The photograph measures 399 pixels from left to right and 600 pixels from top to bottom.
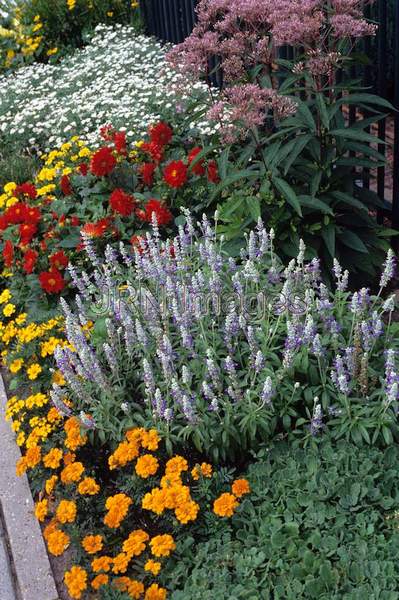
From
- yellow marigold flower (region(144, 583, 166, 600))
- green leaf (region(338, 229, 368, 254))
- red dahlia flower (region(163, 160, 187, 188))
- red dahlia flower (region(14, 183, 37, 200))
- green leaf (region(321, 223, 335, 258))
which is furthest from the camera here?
red dahlia flower (region(14, 183, 37, 200))

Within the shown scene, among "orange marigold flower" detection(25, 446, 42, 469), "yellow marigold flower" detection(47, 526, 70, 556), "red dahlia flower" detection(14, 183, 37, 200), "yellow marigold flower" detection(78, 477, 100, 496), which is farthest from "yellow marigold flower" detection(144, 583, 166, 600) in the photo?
"red dahlia flower" detection(14, 183, 37, 200)

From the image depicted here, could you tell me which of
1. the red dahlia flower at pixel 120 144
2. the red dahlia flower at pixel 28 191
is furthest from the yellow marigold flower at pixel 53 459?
the red dahlia flower at pixel 120 144

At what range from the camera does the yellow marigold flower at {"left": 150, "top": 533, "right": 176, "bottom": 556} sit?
100 inches

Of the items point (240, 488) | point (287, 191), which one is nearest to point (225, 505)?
point (240, 488)

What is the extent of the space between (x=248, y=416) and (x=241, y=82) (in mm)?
2112

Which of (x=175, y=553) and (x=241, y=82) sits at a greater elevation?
(x=241, y=82)

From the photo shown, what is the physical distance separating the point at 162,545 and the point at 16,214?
2614mm

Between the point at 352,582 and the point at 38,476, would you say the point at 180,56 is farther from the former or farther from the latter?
the point at 352,582

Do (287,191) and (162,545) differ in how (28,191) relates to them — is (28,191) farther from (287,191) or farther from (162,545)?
(162,545)

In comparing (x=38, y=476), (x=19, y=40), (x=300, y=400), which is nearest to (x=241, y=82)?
(x=300, y=400)

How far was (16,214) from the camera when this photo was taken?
14.8ft

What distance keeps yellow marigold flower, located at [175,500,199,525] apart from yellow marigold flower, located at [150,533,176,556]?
0.29ft

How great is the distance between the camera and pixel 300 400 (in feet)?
10.0

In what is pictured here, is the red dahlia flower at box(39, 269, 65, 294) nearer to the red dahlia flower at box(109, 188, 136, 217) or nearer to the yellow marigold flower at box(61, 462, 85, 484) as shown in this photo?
the red dahlia flower at box(109, 188, 136, 217)
